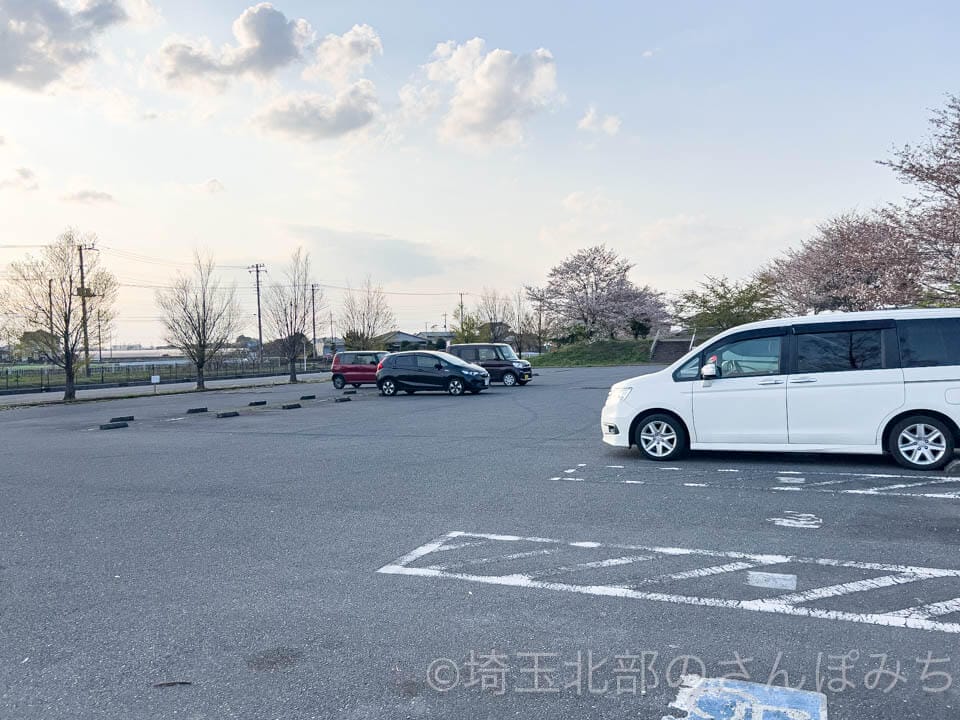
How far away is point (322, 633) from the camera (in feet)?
12.2

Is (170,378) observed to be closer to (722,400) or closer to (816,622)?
(722,400)

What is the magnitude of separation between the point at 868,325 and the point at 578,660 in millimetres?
6574

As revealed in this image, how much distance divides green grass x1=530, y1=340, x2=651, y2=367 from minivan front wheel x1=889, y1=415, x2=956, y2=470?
41002mm

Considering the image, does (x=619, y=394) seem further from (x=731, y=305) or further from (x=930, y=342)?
(x=731, y=305)

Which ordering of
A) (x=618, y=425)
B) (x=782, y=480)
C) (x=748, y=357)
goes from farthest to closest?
(x=618, y=425)
(x=748, y=357)
(x=782, y=480)

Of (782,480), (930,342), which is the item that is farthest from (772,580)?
(930,342)

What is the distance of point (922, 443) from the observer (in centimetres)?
774

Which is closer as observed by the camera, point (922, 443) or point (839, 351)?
point (922, 443)

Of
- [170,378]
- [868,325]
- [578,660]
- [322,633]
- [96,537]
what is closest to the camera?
[578,660]

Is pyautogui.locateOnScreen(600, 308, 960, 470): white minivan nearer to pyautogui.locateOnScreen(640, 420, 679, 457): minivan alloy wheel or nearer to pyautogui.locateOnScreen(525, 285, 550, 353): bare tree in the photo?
pyautogui.locateOnScreen(640, 420, 679, 457): minivan alloy wheel

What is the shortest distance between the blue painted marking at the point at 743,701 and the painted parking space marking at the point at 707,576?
0.91 metres

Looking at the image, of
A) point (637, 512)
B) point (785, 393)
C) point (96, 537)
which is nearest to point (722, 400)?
point (785, 393)

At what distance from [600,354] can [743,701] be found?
48.4m

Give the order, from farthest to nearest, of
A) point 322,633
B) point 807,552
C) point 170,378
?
1. point 170,378
2. point 807,552
3. point 322,633
